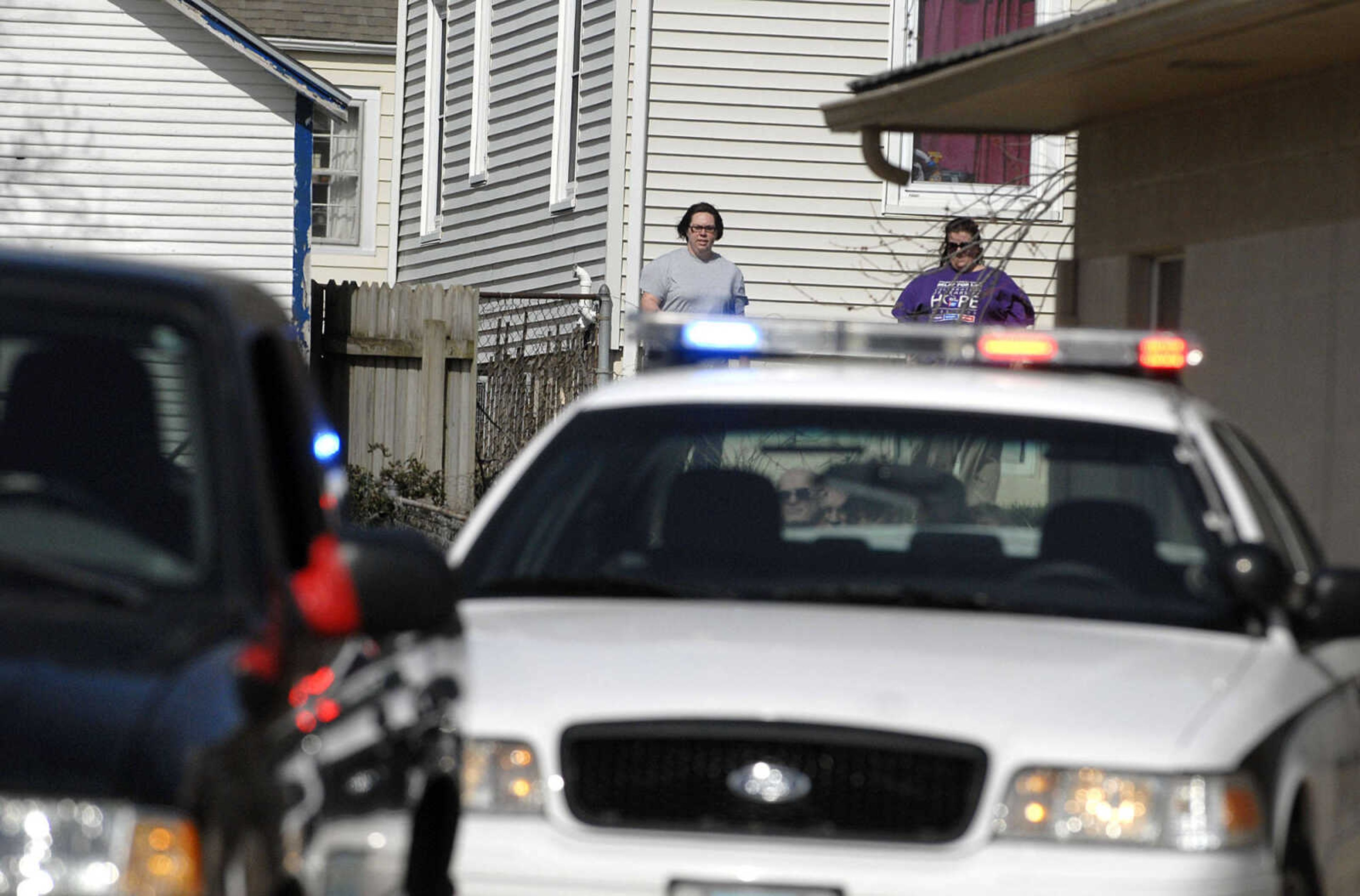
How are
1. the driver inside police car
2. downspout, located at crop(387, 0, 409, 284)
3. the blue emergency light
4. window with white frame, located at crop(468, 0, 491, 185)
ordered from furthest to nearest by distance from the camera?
downspout, located at crop(387, 0, 409, 284)
window with white frame, located at crop(468, 0, 491, 185)
the driver inside police car
the blue emergency light

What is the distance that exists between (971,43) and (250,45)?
6866 millimetres

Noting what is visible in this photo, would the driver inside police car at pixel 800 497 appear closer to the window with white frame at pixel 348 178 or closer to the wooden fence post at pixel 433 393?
the wooden fence post at pixel 433 393

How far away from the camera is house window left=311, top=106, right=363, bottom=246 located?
31.0 meters

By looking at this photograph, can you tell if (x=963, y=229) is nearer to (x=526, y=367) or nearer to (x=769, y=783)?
(x=526, y=367)

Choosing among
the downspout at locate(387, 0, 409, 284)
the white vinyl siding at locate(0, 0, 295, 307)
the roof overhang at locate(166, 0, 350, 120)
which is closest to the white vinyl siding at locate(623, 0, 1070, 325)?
the roof overhang at locate(166, 0, 350, 120)

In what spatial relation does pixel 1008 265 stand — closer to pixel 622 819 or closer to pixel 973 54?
pixel 973 54

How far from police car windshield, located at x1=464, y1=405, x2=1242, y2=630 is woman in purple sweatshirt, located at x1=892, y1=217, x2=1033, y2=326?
7.07 m

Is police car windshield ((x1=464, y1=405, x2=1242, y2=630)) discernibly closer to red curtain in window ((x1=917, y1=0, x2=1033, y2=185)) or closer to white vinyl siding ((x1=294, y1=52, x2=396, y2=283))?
red curtain in window ((x1=917, y1=0, x2=1033, y2=185))

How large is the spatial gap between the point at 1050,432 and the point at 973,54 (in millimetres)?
6279

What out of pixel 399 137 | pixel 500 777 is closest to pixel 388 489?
pixel 399 137

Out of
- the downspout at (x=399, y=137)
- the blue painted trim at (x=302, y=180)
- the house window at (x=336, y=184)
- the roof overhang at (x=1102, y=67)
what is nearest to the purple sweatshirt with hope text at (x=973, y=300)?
the roof overhang at (x=1102, y=67)

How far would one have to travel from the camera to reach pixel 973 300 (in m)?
13.6

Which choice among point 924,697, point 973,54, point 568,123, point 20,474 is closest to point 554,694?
point 924,697

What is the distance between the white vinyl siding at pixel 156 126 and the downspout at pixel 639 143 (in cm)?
463
